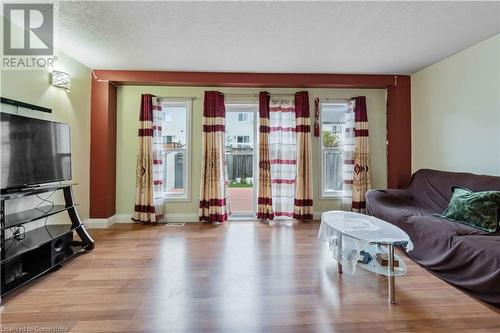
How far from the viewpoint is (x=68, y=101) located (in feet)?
11.0

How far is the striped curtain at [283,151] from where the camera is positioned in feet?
13.7

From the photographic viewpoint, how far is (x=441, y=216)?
2.70 metres

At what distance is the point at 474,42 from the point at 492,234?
2217mm

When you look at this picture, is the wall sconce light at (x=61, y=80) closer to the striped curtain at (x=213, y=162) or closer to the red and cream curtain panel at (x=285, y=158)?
the striped curtain at (x=213, y=162)

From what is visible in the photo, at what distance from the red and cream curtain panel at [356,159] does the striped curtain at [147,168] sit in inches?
126

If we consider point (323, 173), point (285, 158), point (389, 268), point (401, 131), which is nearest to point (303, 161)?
point (285, 158)

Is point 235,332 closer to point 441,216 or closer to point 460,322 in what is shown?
point 460,322

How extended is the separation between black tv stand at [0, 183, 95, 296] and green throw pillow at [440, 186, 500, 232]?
13.3ft

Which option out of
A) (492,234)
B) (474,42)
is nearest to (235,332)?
(492,234)

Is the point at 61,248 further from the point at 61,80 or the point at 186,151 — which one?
the point at 186,151

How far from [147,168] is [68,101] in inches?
54.6

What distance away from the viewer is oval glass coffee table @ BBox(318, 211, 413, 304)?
76.4 inches

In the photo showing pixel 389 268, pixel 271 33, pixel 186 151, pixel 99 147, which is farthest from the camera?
pixel 186 151

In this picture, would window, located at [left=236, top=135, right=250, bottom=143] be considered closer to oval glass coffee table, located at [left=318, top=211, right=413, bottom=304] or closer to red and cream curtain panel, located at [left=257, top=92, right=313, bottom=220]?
red and cream curtain panel, located at [left=257, top=92, right=313, bottom=220]
